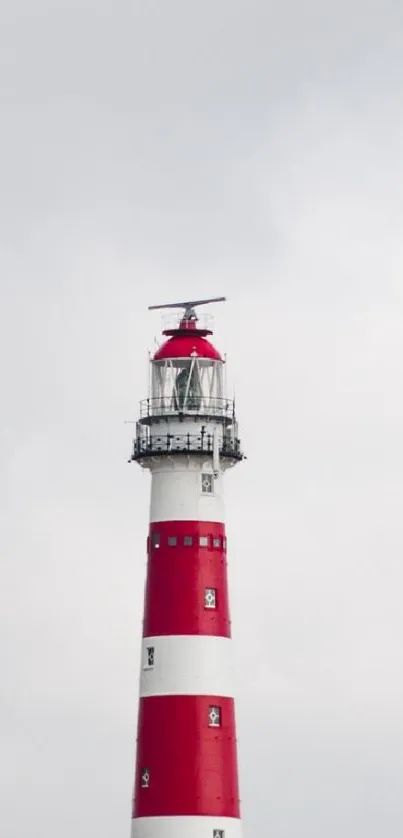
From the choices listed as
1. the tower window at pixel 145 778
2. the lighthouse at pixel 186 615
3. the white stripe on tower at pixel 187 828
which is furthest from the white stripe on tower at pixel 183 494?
the white stripe on tower at pixel 187 828

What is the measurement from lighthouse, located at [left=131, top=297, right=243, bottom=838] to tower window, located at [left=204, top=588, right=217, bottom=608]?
34mm

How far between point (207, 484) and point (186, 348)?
4.91 metres

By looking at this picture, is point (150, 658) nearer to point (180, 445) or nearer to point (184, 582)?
point (184, 582)

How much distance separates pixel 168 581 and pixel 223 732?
17.9 feet

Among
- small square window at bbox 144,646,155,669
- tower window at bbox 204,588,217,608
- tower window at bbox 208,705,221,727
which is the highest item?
tower window at bbox 204,588,217,608

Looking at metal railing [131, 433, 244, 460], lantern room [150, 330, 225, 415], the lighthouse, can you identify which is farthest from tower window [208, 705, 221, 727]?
lantern room [150, 330, 225, 415]

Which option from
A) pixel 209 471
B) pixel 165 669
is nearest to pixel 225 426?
pixel 209 471

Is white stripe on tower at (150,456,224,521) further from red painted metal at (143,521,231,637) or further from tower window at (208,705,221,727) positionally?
tower window at (208,705,221,727)

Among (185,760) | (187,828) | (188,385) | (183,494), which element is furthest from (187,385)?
(187,828)

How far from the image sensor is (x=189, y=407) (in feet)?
279

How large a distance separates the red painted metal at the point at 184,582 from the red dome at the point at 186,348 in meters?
5.96

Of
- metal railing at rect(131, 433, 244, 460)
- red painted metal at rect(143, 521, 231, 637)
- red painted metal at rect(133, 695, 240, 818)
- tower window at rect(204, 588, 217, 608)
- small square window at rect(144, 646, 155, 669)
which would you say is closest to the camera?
red painted metal at rect(133, 695, 240, 818)

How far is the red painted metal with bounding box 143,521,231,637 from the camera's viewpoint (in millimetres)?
83875

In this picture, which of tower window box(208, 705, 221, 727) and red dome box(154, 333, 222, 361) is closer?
tower window box(208, 705, 221, 727)
